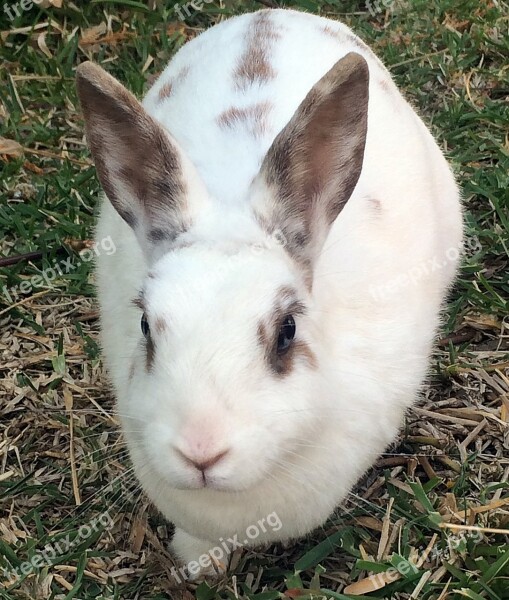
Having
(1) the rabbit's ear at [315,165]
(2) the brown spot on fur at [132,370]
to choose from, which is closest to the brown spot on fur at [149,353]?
(2) the brown spot on fur at [132,370]

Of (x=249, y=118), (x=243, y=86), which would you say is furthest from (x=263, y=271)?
(x=243, y=86)

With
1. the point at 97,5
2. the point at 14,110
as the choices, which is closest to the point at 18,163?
the point at 14,110

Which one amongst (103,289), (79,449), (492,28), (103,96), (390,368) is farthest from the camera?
(492,28)

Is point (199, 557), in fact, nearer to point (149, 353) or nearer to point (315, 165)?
point (149, 353)

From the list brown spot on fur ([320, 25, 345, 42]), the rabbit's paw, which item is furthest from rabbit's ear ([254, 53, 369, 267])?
the rabbit's paw

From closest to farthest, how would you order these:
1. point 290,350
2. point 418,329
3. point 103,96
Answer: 1. point 290,350
2. point 103,96
3. point 418,329

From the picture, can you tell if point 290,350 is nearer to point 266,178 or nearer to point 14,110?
point 266,178

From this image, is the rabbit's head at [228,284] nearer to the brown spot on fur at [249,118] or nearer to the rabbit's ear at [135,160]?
the rabbit's ear at [135,160]
